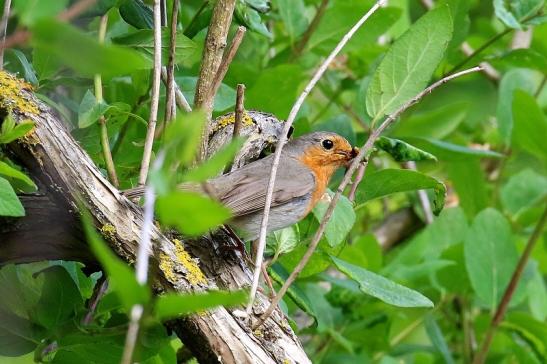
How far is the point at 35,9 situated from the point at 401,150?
1605 millimetres

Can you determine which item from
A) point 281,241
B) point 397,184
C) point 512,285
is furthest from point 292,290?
point 512,285

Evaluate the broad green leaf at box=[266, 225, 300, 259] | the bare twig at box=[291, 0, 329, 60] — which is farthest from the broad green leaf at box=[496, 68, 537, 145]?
the broad green leaf at box=[266, 225, 300, 259]

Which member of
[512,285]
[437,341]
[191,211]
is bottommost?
[437,341]

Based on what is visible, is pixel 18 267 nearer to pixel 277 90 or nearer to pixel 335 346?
pixel 277 90

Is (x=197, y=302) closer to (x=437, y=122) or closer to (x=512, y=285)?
(x=512, y=285)

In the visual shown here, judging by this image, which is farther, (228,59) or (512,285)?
(512,285)

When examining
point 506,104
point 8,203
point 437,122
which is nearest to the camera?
point 8,203

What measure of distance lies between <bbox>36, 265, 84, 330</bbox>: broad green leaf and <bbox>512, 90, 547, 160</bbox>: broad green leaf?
2072 millimetres

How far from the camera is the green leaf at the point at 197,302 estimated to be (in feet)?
4.58

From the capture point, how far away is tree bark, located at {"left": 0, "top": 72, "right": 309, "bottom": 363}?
2.19 meters

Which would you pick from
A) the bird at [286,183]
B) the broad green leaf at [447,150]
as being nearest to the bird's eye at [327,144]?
the bird at [286,183]

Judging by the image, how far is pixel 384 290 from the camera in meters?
2.78

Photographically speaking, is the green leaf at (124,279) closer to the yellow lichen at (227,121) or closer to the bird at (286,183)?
the bird at (286,183)

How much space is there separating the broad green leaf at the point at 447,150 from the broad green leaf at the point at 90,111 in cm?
129
